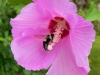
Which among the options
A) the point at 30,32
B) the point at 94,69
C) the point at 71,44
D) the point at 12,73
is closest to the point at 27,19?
the point at 30,32

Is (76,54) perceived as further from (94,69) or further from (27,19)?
(94,69)

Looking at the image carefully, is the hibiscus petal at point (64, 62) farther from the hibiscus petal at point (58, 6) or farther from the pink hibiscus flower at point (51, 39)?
the hibiscus petal at point (58, 6)

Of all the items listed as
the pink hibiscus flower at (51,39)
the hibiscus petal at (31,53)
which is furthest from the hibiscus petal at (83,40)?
the hibiscus petal at (31,53)

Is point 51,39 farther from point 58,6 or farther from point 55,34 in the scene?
point 58,6

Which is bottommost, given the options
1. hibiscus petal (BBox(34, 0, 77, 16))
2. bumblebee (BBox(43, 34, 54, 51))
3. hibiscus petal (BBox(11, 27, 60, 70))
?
hibiscus petal (BBox(11, 27, 60, 70))

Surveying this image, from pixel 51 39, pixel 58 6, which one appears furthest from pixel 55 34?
pixel 58 6

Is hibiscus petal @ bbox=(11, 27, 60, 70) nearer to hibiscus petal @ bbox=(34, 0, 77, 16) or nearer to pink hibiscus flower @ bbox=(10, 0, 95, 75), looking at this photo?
pink hibiscus flower @ bbox=(10, 0, 95, 75)

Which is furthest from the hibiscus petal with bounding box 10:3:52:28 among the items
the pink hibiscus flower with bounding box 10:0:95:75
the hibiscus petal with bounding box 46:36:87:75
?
the hibiscus petal with bounding box 46:36:87:75
